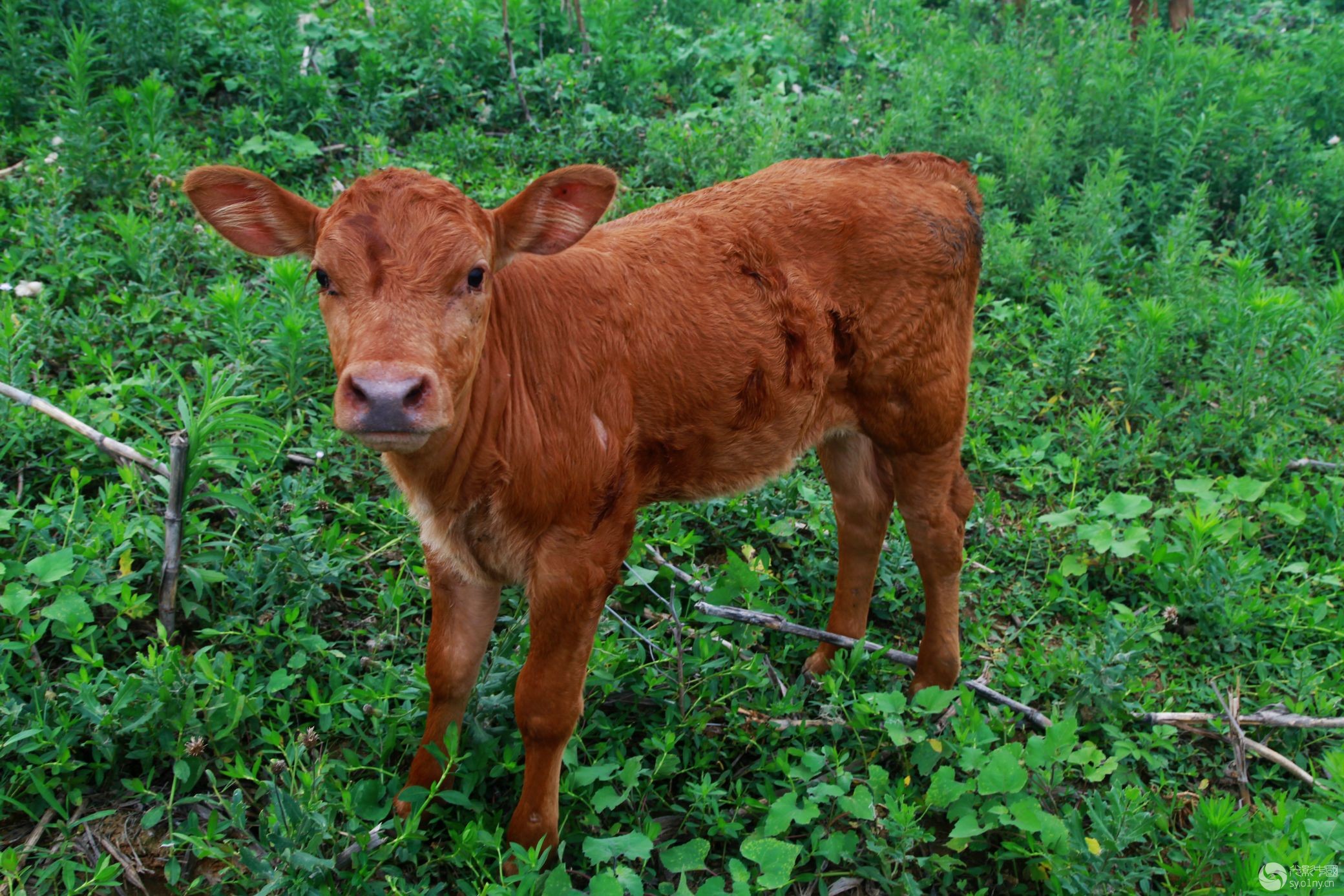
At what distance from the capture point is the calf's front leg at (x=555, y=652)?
343 centimetres

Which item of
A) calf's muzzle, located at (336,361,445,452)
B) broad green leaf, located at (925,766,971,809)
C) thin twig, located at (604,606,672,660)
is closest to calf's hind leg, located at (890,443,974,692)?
broad green leaf, located at (925,766,971,809)

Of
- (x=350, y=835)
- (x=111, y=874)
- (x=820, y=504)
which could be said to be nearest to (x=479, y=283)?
(x=350, y=835)

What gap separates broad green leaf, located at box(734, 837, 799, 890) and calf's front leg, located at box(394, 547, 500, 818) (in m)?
1.16

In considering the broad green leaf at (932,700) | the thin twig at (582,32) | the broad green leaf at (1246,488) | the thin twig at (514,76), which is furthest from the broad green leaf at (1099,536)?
the thin twig at (582,32)

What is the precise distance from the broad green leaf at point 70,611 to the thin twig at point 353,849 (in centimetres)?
134

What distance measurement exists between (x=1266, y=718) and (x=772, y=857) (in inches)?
89.9

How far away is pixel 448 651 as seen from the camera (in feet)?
12.2

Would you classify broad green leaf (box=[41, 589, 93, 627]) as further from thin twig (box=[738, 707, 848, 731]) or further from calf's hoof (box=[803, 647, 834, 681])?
calf's hoof (box=[803, 647, 834, 681])

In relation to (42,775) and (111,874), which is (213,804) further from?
(42,775)

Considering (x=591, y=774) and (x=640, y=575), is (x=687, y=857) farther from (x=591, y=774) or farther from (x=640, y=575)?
(x=640, y=575)

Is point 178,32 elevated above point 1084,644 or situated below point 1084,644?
above

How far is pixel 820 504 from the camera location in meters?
5.37

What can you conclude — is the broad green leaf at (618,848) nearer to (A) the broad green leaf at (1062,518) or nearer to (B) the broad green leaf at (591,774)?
(B) the broad green leaf at (591,774)

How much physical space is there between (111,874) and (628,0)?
798cm
